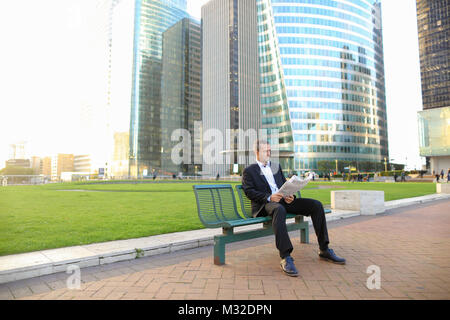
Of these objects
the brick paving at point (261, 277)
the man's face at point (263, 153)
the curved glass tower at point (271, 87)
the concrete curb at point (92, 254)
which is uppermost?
the curved glass tower at point (271, 87)

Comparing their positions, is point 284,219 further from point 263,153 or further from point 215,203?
point 263,153

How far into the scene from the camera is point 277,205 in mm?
3969

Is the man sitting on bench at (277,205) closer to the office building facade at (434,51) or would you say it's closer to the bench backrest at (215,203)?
the bench backrest at (215,203)

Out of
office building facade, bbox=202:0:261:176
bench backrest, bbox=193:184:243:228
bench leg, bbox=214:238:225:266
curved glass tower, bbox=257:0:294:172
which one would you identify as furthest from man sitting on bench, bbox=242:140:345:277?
office building facade, bbox=202:0:261:176

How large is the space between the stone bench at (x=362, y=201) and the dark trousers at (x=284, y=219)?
569 centimetres

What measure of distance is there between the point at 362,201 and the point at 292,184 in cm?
656

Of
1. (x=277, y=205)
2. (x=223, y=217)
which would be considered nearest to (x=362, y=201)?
(x=277, y=205)

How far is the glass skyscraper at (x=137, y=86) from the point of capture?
332 feet

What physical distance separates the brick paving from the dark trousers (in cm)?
32

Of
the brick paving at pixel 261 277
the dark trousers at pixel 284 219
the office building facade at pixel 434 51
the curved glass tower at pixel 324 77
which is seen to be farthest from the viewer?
the office building facade at pixel 434 51

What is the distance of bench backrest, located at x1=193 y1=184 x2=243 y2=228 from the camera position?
13.4 ft

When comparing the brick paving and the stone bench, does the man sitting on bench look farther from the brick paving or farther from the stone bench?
the stone bench

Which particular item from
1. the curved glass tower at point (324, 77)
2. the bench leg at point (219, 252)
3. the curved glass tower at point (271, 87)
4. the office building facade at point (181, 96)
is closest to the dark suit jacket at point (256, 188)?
the bench leg at point (219, 252)
